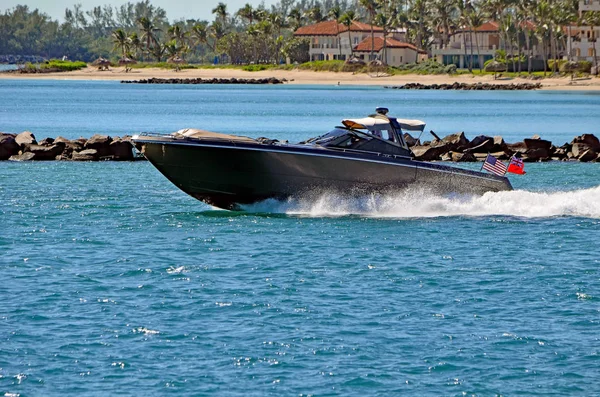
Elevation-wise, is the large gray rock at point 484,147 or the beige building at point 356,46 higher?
the beige building at point 356,46

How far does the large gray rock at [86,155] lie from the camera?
137ft

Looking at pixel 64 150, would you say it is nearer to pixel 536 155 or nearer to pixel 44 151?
pixel 44 151

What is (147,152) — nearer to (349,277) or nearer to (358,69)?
(349,277)

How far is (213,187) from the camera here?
1011 inches

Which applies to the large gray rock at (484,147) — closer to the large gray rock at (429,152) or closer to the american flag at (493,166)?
the large gray rock at (429,152)

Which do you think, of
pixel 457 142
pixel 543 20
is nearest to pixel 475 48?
pixel 543 20

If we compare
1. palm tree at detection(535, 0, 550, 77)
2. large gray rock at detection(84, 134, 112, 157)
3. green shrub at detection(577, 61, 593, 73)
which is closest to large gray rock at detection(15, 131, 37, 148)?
large gray rock at detection(84, 134, 112, 157)

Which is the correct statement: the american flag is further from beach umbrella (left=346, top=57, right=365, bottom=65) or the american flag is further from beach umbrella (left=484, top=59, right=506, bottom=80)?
beach umbrella (left=346, top=57, right=365, bottom=65)

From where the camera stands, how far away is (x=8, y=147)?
41.9 metres

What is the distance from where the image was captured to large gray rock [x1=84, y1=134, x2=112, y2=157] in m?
42.4

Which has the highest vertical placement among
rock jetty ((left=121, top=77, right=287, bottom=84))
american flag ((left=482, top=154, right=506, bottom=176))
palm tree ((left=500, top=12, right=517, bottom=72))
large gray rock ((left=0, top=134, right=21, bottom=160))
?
palm tree ((left=500, top=12, right=517, bottom=72))

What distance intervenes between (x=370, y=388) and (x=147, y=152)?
41.8ft

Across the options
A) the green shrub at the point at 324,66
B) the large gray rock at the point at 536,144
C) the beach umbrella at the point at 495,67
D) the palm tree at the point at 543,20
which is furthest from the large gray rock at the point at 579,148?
the green shrub at the point at 324,66

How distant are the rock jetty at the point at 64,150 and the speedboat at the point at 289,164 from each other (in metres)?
16.7
